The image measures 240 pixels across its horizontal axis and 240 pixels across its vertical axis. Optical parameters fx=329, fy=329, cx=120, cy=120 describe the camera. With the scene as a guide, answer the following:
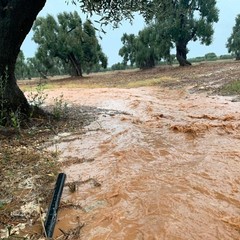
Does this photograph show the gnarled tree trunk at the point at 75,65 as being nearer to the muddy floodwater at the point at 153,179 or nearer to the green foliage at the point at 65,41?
the green foliage at the point at 65,41

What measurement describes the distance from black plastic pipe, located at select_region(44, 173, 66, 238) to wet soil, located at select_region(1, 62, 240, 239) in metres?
0.08

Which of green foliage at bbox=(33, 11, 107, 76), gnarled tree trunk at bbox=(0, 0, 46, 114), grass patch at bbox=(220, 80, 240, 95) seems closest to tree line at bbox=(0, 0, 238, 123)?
green foliage at bbox=(33, 11, 107, 76)

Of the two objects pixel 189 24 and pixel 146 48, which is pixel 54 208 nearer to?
pixel 189 24

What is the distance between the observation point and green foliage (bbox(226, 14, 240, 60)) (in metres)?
40.8

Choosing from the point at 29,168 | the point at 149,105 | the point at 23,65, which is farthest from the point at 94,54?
the point at 29,168

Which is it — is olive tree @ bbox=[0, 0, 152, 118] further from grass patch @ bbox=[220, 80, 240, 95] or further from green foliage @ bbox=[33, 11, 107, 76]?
green foliage @ bbox=[33, 11, 107, 76]

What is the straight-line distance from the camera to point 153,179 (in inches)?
179

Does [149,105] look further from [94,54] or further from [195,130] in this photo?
[94,54]

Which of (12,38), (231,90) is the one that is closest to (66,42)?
(231,90)

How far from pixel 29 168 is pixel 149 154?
2010 millimetres

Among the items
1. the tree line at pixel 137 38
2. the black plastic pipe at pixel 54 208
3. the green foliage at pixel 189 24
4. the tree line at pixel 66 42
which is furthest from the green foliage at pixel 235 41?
the black plastic pipe at pixel 54 208

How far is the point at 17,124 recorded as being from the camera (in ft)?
24.4

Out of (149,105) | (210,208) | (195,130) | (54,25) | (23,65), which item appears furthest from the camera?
(23,65)

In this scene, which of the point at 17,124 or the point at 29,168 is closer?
the point at 29,168
